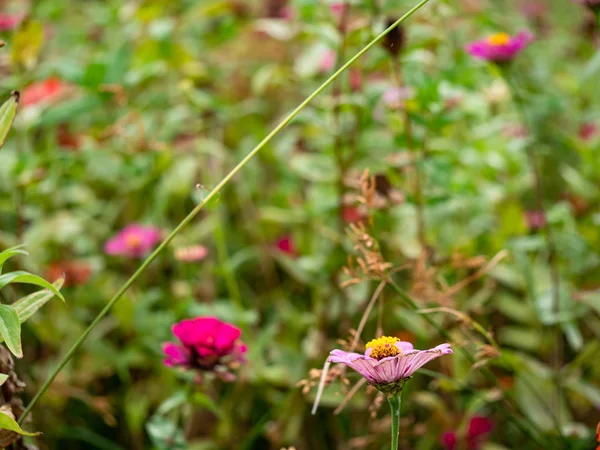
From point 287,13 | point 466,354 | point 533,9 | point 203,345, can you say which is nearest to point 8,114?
point 203,345

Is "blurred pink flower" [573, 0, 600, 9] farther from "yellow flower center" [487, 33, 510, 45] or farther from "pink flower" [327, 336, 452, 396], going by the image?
"pink flower" [327, 336, 452, 396]

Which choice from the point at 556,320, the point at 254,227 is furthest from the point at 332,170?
the point at 556,320

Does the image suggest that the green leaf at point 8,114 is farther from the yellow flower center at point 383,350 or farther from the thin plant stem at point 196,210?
the yellow flower center at point 383,350

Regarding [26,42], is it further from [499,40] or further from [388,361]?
[388,361]

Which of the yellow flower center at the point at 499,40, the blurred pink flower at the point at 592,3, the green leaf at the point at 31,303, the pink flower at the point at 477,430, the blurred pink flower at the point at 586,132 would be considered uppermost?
the blurred pink flower at the point at 592,3

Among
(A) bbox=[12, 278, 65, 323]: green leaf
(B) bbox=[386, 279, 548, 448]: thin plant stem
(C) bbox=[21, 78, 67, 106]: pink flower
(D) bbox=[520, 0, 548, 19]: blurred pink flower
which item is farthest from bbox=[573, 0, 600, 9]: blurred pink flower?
(D) bbox=[520, 0, 548, 19]: blurred pink flower

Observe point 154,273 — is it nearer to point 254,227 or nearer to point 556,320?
point 254,227

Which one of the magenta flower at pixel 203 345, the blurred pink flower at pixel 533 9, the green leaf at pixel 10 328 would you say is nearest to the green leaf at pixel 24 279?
the green leaf at pixel 10 328
